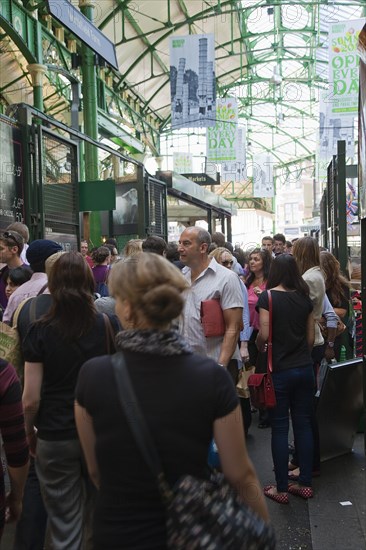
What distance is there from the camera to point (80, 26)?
7.30m

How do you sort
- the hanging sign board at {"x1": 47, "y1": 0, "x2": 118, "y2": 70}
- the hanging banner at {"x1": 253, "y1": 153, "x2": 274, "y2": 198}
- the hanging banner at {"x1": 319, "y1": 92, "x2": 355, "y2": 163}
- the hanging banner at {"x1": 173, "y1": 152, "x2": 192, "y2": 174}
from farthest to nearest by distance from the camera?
the hanging banner at {"x1": 253, "y1": 153, "x2": 274, "y2": 198}, the hanging banner at {"x1": 173, "y1": 152, "x2": 192, "y2": 174}, the hanging banner at {"x1": 319, "y1": 92, "x2": 355, "y2": 163}, the hanging sign board at {"x1": 47, "y1": 0, "x2": 118, "y2": 70}

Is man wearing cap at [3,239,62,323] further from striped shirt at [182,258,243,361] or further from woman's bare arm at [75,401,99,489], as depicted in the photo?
woman's bare arm at [75,401,99,489]

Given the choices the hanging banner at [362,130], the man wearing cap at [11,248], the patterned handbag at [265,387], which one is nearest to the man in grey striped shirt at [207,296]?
the patterned handbag at [265,387]

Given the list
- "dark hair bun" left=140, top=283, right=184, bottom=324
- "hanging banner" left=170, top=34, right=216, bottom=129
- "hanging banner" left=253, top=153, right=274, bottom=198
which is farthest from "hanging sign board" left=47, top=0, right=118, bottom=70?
"hanging banner" left=253, top=153, right=274, bottom=198

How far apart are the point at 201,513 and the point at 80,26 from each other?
6865mm

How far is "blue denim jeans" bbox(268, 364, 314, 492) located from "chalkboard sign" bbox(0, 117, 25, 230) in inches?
121

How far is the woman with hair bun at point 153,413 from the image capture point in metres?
1.69

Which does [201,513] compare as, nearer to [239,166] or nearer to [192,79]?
[192,79]

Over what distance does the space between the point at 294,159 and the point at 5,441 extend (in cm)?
4492

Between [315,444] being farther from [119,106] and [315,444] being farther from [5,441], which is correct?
[119,106]

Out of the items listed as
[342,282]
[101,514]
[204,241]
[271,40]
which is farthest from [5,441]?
[271,40]

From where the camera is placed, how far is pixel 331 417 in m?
4.88

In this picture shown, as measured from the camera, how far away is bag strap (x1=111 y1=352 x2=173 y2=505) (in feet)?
5.44

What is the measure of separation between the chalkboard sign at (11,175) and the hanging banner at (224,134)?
45.0 ft
